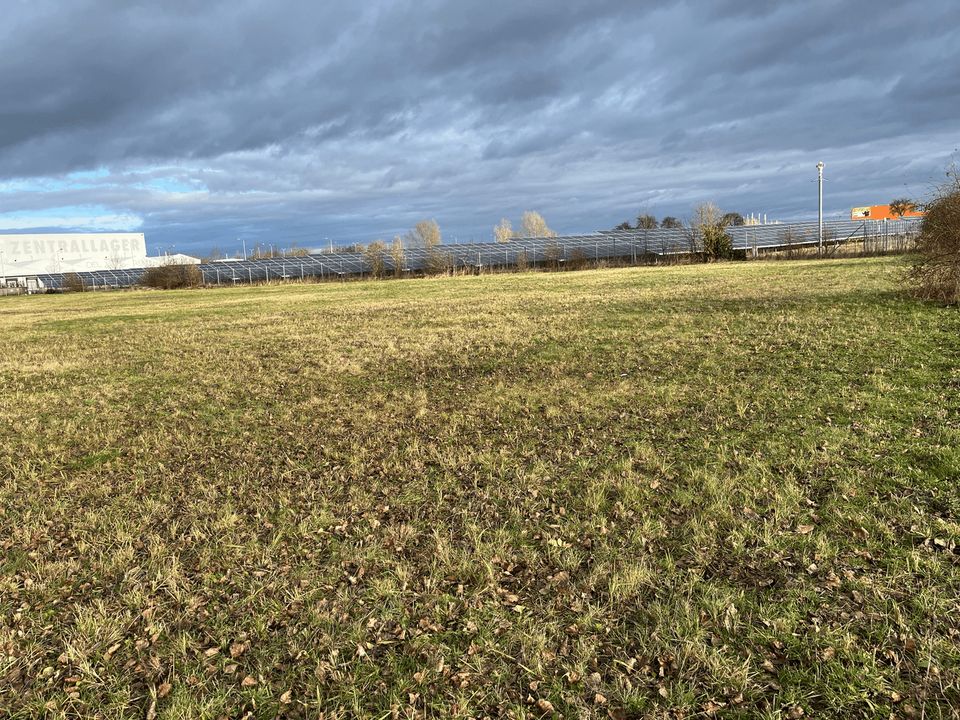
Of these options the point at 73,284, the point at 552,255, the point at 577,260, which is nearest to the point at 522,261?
the point at 552,255

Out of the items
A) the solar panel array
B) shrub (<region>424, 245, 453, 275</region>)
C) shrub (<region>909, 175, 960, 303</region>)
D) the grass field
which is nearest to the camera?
the grass field

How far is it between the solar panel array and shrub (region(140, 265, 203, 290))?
5.66 feet

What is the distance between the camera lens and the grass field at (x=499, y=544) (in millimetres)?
3104

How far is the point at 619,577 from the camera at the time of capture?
393 centimetres

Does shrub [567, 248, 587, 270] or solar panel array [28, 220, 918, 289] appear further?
solar panel array [28, 220, 918, 289]

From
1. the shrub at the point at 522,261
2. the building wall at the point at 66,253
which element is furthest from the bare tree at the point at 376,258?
the building wall at the point at 66,253

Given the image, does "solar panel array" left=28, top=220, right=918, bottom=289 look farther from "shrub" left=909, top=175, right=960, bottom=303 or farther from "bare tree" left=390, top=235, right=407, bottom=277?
"shrub" left=909, top=175, right=960, bottom=303

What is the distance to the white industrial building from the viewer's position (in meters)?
91.2

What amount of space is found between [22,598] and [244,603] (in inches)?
61.5

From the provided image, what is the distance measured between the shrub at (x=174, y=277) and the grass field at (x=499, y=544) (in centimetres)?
5455

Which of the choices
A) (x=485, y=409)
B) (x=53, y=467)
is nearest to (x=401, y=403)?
(x=485, y=409)

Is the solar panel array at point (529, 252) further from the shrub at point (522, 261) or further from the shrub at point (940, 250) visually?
the shrub at point (940, 250)

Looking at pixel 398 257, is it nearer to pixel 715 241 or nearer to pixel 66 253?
Answer: pixel 715 241

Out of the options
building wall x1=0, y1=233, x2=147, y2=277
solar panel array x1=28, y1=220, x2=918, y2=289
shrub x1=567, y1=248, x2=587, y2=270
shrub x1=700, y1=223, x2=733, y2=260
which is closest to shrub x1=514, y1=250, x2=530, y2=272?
solar panel array x1=28, y1=220, x2=918, y2=289
